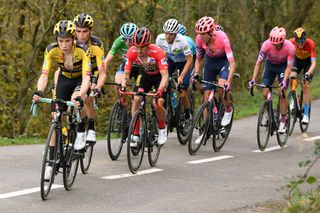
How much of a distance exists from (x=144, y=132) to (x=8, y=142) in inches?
181

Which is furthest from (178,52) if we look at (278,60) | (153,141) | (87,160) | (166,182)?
(166,182)

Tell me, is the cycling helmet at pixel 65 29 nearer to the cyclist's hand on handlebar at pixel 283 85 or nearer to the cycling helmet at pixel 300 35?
the cyclist's hand on handlebar at pixel 283 85

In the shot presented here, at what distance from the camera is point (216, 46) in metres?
13.3

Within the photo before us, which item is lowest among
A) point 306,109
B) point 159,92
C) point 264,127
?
point 264,127

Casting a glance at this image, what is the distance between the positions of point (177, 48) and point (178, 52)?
117 mm

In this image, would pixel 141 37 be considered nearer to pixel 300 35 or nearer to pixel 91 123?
pixel 91 123

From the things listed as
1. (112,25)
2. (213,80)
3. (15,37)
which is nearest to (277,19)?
(112,25)

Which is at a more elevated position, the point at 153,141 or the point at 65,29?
the point at 65,29

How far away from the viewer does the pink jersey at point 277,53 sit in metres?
13.7

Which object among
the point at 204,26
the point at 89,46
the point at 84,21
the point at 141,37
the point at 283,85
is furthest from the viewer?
the point at 283,85

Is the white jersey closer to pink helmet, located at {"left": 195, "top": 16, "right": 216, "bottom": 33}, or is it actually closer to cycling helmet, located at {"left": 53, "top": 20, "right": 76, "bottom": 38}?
pink helmet, located at {"left": 195, "top": 16, "right": 216, "bottom": 33}

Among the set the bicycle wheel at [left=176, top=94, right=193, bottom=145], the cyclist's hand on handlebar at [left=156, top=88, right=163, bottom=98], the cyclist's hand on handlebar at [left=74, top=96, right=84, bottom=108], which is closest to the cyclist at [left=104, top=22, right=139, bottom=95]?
the bicycle wheel at [left=176, top=94, right=193, bottom=145]

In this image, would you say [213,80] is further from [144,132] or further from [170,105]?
[144,132]

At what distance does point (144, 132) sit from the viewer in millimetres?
10828
